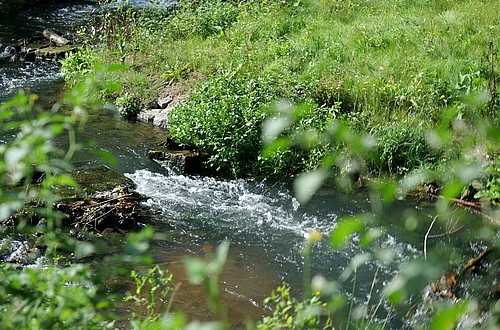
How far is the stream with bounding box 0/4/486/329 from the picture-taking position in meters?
4.97

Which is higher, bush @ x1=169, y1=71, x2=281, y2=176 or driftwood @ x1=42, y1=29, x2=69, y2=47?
bush @ x1=169, y1=71, x2=281, y2=176

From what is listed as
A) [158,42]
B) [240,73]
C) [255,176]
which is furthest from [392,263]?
[158,42]

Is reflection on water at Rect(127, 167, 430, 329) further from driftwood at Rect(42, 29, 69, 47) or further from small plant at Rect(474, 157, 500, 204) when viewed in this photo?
driftwood at Rect(42, 29, 69, 47)

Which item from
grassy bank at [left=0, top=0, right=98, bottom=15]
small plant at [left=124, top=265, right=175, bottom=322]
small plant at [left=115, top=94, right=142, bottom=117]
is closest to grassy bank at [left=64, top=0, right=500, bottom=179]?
small plant at [left=115, top=94, right=142, bottom=117]

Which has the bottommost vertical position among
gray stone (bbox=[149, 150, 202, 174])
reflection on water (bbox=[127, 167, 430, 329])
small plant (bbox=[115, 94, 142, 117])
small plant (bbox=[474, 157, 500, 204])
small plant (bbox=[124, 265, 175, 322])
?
small plant (bbox=[115, 94, 142, 117])

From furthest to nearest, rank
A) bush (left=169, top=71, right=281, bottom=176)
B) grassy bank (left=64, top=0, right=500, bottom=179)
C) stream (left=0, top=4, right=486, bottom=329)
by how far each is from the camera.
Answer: bush (left=169, top=71, right=281, bottom=176), grassy bank (left=64, top=0, right=500, bottom=179), stream (left=0, top=4, right=486, bottom=329)

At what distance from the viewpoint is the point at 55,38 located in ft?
46.6

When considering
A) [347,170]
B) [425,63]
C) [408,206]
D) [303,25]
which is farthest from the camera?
[303,25]

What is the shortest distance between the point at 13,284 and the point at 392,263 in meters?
3.97

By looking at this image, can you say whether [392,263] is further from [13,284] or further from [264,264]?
[13,284]

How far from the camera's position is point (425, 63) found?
8.55 meters

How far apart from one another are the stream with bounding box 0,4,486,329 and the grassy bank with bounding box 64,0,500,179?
565 millimetres

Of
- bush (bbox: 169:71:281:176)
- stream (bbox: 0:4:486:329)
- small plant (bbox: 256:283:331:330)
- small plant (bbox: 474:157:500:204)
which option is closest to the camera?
small plant (bbox: 256:283:331:330)

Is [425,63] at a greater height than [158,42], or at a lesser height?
greater
